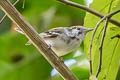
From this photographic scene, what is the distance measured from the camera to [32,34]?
0.85 meters

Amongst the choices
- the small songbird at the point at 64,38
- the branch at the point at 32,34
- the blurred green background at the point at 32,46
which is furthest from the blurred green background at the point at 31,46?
the branch at the point at 32,34

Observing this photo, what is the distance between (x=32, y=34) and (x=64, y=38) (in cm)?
41

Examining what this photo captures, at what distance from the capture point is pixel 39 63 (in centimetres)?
156

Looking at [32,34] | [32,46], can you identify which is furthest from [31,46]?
[32,34]

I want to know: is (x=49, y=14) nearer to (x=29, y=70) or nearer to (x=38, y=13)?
(x=38, y=13)

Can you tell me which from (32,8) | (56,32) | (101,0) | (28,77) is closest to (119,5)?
(101,0)

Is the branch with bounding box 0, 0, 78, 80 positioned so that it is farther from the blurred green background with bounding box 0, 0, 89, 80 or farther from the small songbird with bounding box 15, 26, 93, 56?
the blurred green background with bounding box 0, 0, 89, 80

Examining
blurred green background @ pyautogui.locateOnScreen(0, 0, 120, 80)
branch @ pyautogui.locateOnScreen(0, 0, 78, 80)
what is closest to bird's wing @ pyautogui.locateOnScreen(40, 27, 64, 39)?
blurred green background @ pyautogui.locateOnScreen(0, 0, 120, 80)

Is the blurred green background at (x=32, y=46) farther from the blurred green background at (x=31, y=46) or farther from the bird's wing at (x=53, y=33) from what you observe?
the bird's wing at (x=53, y=33)

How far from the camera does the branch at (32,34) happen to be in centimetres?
85

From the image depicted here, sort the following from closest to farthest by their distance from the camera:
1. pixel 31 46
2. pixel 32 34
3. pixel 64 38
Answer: pixel 32 34 → pixel 64 38 → pixel 31 46

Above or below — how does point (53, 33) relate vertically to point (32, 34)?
below

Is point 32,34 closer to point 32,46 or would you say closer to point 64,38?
point 64,38

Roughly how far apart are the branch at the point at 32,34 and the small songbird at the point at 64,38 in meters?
0.30
